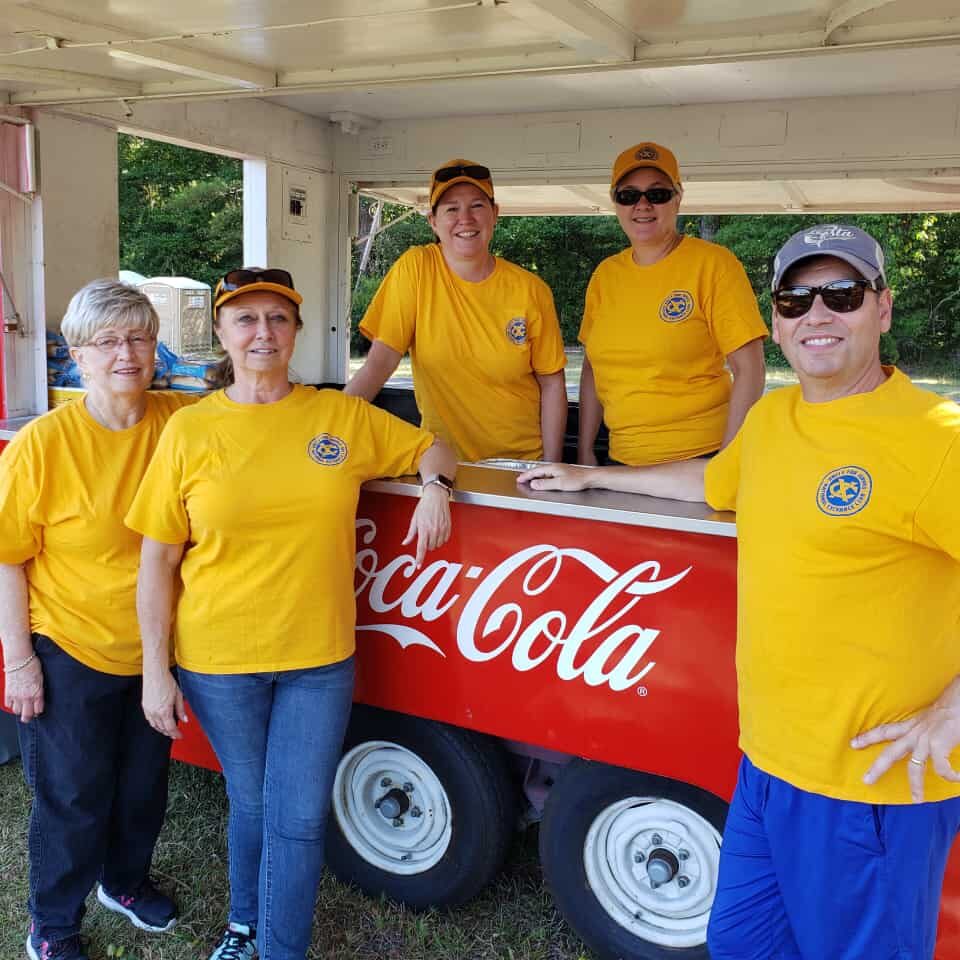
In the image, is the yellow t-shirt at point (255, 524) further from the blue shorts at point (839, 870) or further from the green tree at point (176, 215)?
the green tree at point (176, 215)

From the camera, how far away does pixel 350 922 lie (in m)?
3.04

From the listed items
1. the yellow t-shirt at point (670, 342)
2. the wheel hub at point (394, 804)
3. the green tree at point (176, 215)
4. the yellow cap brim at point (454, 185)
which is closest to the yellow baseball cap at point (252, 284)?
the yellow cap brim at point (454, 185)

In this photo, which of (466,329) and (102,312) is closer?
→ (102,312)

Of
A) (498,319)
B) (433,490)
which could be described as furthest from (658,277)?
(433,490)

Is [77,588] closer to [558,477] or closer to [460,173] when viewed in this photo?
[558,477]

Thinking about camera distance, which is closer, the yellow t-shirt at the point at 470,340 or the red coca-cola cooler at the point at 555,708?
the red coca-cola cooler at the point at 555,708

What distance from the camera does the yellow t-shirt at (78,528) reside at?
2.56 meters

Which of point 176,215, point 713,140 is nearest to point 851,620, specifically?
point 713,140

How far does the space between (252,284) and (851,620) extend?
1563 mm

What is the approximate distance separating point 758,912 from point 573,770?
0.81 meters

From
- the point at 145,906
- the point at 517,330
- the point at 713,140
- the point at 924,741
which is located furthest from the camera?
the point at 713,140

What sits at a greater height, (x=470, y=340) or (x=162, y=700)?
(x=470, y=340)

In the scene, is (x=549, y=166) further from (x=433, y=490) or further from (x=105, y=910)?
(x=105, y=910)

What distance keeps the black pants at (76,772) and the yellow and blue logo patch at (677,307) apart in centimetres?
189
